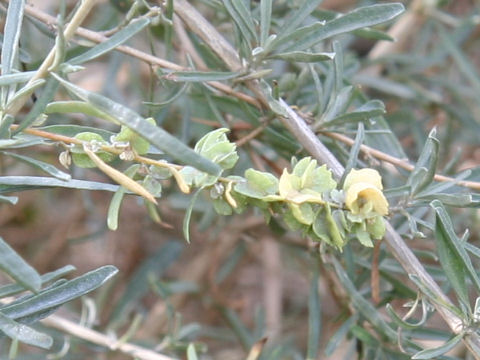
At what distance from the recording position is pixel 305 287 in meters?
1.56

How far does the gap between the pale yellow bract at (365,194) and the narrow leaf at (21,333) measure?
0.24 meters

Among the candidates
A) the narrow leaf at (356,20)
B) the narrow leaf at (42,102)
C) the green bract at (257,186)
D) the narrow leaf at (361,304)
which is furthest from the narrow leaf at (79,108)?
the narrow leaf at (361,304)

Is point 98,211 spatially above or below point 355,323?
below

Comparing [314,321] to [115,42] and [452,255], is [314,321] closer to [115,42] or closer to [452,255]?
[452,255]

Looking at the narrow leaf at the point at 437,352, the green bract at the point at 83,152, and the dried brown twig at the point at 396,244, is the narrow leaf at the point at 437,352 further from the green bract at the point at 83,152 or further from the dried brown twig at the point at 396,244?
the green bract at the point at 83,152

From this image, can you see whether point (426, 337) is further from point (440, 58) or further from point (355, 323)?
point (440, 58)

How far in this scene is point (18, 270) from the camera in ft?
1.42

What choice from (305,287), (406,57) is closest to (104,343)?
(406,57)

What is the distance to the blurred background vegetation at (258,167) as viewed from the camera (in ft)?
1.82

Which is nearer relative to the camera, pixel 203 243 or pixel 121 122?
pixel 121 122

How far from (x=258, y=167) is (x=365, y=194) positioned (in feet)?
1.02

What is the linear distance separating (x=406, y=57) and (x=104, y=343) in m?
0.73

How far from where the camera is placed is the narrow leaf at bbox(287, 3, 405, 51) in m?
0.59


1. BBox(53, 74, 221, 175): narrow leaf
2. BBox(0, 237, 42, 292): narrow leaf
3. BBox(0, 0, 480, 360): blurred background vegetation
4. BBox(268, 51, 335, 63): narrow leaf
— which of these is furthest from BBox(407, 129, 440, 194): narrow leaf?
BBox(0, 237, 42, 292): narrow leaf
